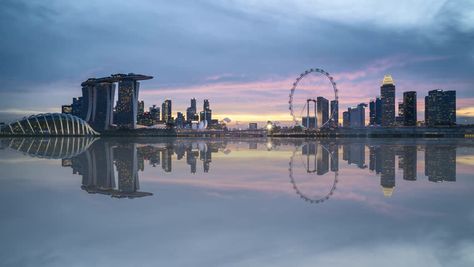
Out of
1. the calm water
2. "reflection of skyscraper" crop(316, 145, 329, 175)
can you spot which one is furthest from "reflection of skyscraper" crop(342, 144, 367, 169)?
the calm water

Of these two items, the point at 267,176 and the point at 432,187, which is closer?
the point at 432,187

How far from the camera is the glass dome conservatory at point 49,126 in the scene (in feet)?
533

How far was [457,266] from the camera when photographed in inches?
274

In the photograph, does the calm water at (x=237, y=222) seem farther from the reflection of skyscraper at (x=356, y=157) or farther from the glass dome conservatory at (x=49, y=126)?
the glass dome conservatory at (x=49, y=126)

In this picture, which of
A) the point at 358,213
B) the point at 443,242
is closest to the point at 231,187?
the point at 358,213

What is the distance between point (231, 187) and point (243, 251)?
322 inches

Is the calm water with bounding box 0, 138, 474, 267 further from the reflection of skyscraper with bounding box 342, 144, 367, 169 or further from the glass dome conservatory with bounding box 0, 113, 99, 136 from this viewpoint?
the glass dome conservatory with bounding box 0, 113, 99, 136

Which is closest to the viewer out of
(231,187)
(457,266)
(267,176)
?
(457,266)

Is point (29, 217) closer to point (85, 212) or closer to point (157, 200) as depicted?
point (85, 212)

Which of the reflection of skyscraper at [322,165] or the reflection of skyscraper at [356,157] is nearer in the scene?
the reflection of skyscraper at [322,165]

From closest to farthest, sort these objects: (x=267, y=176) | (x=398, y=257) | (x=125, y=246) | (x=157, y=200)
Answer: (x=398, y=257)
(x=125, y=246)
(x=157, y=200)
(x=267, y=176)

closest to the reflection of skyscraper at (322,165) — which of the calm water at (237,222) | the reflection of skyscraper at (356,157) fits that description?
the reflection of skyscraper at (356,157)

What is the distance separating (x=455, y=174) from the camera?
20.2 meters

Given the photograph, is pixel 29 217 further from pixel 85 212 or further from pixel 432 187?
pixel 432 187
